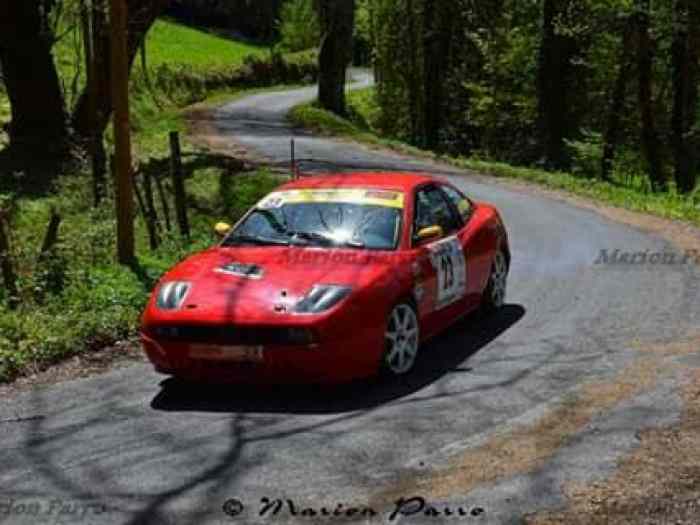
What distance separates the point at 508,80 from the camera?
46000 mm

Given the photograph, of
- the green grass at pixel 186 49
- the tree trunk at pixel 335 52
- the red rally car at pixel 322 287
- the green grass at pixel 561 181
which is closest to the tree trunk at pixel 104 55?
the green grass at pixel 561 181

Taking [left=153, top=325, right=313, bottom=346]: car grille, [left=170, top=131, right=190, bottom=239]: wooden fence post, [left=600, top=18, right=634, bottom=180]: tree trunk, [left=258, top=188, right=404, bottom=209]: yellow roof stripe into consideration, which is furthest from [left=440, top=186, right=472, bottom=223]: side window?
[left=600, top=18, right=634, bottom=180]: tree trunk

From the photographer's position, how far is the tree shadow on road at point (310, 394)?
7.27 m

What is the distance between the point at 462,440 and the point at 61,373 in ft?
12.4

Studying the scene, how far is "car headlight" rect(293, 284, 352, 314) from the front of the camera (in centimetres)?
735

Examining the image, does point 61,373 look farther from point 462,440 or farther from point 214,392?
point 462,440

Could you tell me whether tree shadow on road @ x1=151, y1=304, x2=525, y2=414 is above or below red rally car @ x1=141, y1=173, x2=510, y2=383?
below

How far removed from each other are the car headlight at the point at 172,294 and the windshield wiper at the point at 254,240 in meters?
0.87

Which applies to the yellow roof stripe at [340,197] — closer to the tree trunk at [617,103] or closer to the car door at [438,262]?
the car door at [438,262]

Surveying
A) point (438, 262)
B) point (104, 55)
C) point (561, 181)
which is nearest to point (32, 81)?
point (104, 55)

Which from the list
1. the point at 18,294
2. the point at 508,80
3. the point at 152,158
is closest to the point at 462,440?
the point at 18,294

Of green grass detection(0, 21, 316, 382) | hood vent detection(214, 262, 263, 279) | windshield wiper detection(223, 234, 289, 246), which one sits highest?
windshield wiper detection(223, 234, 289, 246)

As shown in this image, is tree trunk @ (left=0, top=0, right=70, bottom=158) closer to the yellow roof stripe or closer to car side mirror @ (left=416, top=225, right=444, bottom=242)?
the yellow roof stripe

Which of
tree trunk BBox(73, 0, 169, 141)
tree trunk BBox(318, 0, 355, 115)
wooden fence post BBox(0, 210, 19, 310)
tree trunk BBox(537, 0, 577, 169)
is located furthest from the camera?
tree trunk BBox(318, 0, 355, 115)
